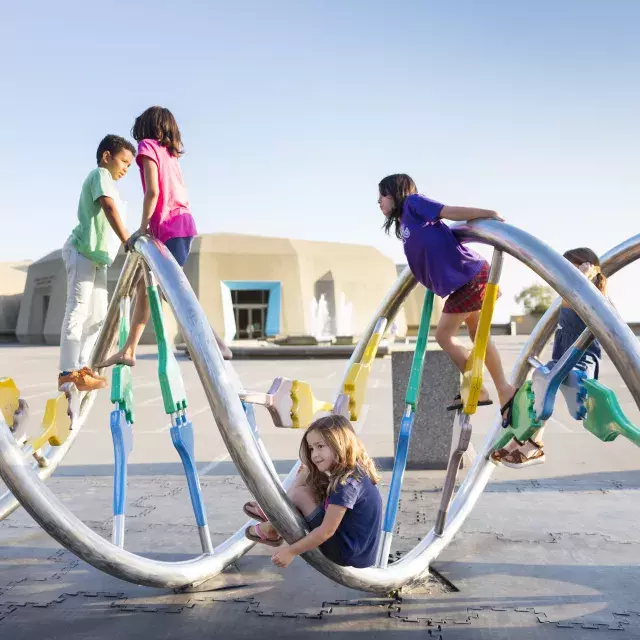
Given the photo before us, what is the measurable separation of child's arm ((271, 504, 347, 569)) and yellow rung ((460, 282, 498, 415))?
78 cm

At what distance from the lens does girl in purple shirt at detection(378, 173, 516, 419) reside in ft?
10.5

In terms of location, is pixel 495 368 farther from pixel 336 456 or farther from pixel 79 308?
pixel 79 308

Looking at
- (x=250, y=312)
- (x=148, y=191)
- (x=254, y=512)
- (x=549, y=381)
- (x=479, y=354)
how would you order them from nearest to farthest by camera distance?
(x=549, y=381) → (x=254, y=512) → (x=479, y=354) → (x=148, y=191) → (x=250, y=312)

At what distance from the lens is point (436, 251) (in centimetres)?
322

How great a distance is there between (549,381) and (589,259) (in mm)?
607

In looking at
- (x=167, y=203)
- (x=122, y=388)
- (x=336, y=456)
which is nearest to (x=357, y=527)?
(x=336, y=456)

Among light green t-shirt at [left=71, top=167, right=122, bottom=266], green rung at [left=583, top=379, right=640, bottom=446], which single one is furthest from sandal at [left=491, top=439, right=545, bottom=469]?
light green t-shirt at [left=71, top=167, right=122, bottom=266]

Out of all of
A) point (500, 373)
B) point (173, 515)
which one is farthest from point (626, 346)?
point (173, 515)

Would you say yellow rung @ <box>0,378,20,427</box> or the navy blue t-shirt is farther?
yellow rung @ <box>0,378,20,427</box>

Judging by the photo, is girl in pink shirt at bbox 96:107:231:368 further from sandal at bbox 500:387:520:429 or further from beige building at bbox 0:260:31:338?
beige building at bbox 0:260:31:338

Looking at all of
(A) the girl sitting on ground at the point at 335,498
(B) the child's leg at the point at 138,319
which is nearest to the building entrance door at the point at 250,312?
(B) the child's leg at the point at 138,319

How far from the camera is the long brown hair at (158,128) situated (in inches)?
138

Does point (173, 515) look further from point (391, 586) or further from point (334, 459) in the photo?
point (334, 459)

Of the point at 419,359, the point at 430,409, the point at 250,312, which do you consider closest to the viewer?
the point at 419,359
